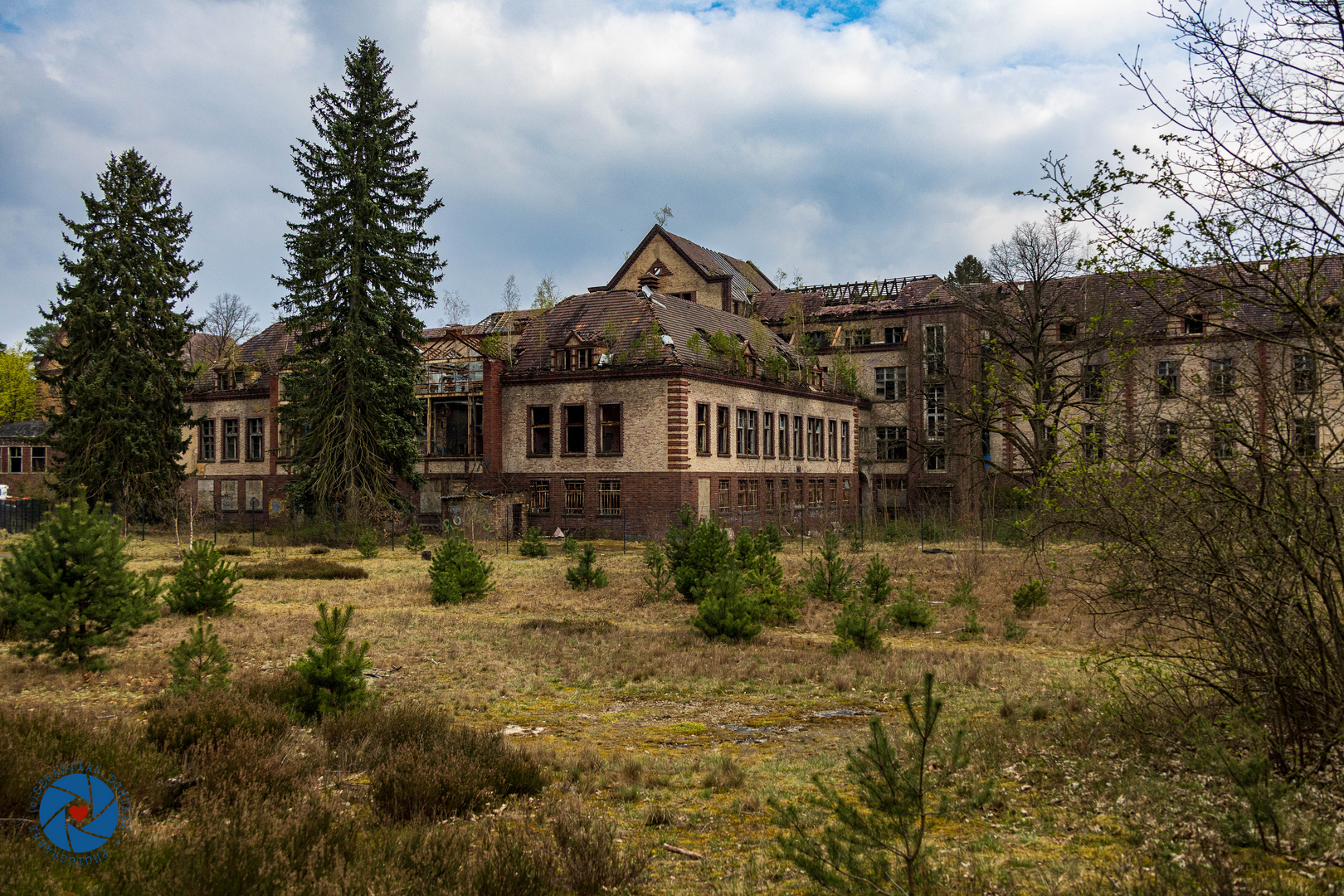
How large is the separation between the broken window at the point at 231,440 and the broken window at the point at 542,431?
21469 mm

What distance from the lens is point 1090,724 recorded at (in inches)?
339

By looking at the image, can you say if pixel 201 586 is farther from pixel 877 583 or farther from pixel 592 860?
pixel 592 860

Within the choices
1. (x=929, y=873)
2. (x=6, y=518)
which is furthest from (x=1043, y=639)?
(x=6, y=518)

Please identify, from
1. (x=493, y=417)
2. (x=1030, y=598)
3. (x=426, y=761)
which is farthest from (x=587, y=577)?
(x=493, y=417)

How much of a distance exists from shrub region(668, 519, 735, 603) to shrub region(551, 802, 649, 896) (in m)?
13.9

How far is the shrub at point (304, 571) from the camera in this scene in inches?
1041

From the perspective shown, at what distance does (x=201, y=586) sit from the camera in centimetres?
1780

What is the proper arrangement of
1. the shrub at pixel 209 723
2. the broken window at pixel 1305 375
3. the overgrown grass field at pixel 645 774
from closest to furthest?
the overgrown grass field at pixel 645 774 < the broken window at pixel 1305 375 < the shrub at pixel 209 723

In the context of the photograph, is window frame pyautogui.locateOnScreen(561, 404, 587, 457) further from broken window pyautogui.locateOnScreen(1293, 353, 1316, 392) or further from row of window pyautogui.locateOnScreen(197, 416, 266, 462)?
broken window pyautogui.locateOnScreen(1293, 353, 1316, 392)

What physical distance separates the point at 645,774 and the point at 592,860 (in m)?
2.44

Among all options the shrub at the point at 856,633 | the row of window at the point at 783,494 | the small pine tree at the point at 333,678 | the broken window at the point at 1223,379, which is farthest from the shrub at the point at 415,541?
the broken window at the point at 1223,379

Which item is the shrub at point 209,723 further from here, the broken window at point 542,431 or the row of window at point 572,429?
the broken window at point 542,431

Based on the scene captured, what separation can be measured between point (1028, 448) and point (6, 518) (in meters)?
50.8

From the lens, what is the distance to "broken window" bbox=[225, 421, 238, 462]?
51312 mm
